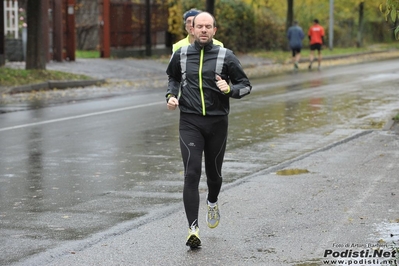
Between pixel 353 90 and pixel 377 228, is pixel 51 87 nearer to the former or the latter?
pixel 353 90

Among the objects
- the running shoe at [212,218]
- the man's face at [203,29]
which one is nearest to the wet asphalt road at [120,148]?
the running shoe at [212,218]

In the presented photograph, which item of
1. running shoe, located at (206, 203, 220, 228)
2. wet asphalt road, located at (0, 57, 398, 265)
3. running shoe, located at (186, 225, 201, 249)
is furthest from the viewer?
wet asphalt road, located at (0, 57, 398, 265)

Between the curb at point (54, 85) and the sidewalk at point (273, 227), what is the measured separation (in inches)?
514

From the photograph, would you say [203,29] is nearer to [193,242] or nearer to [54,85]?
[193,242]

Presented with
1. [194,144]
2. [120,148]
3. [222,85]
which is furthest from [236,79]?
[120,148]

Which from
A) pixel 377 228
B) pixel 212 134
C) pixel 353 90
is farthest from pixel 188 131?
pixel 353 90

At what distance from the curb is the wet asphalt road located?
1.32 meters

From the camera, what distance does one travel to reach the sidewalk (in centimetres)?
674

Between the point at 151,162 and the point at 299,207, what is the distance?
3410 millimetres

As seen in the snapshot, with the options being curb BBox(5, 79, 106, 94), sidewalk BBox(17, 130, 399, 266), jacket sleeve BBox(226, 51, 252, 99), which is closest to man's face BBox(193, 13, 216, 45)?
jacket sleeve BBox(226, 51, 252, 99)

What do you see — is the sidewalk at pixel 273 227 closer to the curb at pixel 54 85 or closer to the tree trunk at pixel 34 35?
the curb at pixel 54 85

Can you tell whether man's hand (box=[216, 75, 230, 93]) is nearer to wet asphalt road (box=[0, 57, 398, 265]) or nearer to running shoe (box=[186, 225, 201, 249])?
running shoe (box=[186, 225, 201, 249])

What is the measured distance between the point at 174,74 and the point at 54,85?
687 inches

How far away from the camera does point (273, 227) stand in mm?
7758
